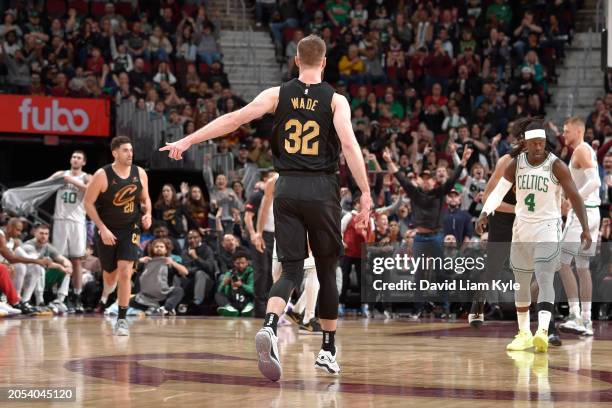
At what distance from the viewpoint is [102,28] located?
71.5 ft

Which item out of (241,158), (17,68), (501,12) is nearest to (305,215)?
(241,158)

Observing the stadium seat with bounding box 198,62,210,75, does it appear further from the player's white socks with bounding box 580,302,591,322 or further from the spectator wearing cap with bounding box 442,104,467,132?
the player's white socks with bounding box 580,302,591,322

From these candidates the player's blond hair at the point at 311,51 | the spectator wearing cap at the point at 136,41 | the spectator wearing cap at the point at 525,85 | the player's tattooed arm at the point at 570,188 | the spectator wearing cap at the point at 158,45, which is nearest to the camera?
the player's blond hair at the point at 311,51

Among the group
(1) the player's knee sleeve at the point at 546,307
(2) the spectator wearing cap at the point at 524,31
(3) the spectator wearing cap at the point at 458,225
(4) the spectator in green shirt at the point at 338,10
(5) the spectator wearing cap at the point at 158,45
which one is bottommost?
(1) the player's knee sleeve at the point at 546,307

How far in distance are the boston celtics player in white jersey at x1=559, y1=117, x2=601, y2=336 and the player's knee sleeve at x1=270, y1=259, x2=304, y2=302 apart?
464 centimetres

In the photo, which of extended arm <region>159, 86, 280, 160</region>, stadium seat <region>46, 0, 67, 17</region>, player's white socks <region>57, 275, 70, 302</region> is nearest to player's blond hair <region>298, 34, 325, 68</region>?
extended arm <region>159, 86, 280, 160</region>

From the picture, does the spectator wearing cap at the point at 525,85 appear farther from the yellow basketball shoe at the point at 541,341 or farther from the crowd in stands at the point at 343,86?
the yellow basketball shoe at the point at 541,341

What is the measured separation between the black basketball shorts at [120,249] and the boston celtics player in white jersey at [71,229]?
4.71 meters

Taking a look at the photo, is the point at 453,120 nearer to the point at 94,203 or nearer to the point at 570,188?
the point at 94,203

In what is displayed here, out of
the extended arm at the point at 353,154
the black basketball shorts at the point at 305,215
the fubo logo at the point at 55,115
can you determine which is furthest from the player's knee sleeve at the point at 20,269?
the extended arm at the point at 353,154

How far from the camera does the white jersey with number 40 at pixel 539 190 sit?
905 centimetres

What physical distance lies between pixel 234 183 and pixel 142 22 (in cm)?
625

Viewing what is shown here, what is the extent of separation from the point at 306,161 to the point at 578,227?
5188mm

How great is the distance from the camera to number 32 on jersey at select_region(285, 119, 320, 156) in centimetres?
689
